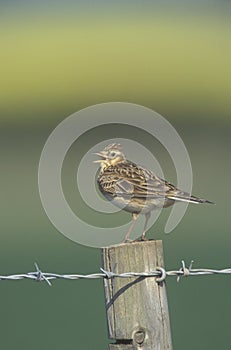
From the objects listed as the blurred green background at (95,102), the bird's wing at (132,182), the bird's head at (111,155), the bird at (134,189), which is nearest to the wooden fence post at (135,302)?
the bird at (134,189)

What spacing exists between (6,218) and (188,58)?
61.8ft

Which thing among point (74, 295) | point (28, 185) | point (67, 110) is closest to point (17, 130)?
point (67, 110)

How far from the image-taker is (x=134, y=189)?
7.41m

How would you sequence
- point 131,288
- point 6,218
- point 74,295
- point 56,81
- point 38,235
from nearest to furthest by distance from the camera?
point 131,288, point 74,295, point 38,235, point 6,218, point 56,81

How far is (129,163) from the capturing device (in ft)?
25.6

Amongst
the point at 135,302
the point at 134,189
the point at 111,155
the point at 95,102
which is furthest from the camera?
the point at 95,102

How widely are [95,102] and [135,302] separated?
2894 cm

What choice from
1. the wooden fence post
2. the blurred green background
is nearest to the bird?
the wooden fence post

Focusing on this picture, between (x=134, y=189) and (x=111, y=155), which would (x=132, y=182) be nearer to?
(x=134, y=189)

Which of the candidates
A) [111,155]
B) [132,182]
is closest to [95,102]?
[111,155]

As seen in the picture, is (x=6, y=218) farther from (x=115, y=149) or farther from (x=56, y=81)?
(x=56, y=81)

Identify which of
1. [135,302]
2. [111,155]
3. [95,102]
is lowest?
[135,302]

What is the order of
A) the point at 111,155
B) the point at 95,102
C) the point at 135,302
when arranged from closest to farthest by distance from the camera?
the point at 135,302
the point at 111,155
the point at 95,102

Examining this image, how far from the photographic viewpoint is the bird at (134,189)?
7.27m
